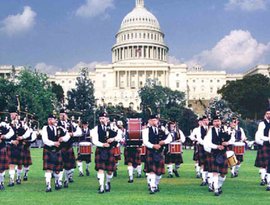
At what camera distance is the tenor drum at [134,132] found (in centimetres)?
1563

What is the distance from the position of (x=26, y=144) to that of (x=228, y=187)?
6.65 meters

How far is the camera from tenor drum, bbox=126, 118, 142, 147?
15633 mm

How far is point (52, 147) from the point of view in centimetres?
1391

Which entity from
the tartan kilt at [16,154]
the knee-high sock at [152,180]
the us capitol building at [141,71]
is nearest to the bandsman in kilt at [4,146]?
the tartan kilt at [16,154]

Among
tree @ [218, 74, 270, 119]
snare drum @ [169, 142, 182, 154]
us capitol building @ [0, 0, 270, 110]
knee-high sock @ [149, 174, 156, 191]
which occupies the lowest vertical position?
knee-high sock @ [149, 174, 156, 191]

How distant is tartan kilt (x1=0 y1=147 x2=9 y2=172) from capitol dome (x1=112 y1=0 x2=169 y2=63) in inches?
4590

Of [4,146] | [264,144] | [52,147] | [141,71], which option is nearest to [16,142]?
[4,146]

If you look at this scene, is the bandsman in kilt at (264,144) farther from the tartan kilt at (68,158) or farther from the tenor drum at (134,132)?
the tartan kilt at (68,158)

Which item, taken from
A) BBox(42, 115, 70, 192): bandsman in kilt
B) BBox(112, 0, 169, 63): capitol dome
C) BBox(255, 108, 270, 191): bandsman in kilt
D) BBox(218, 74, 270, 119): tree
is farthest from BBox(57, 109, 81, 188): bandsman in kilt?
BBox(112, 0, 169, 63): capitol dome

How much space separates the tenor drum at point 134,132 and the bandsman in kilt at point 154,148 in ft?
6.53

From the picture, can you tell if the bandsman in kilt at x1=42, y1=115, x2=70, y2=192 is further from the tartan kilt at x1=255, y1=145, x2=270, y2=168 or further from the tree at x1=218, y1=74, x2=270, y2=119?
the tree at x1=218, y1=74, x2=270, y2=119

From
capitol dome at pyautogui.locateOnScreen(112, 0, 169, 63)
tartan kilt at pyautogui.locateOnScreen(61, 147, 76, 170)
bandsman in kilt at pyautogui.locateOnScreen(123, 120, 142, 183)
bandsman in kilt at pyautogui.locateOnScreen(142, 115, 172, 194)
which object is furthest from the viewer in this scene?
capitol dome at pyautogui.locateOnScreen(112, 0, 169, 63)

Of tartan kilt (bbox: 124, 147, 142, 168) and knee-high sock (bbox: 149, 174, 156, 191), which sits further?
tartan kilt (bbox: 124, 147, 142, 168)

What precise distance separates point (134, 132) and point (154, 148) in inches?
97.4
